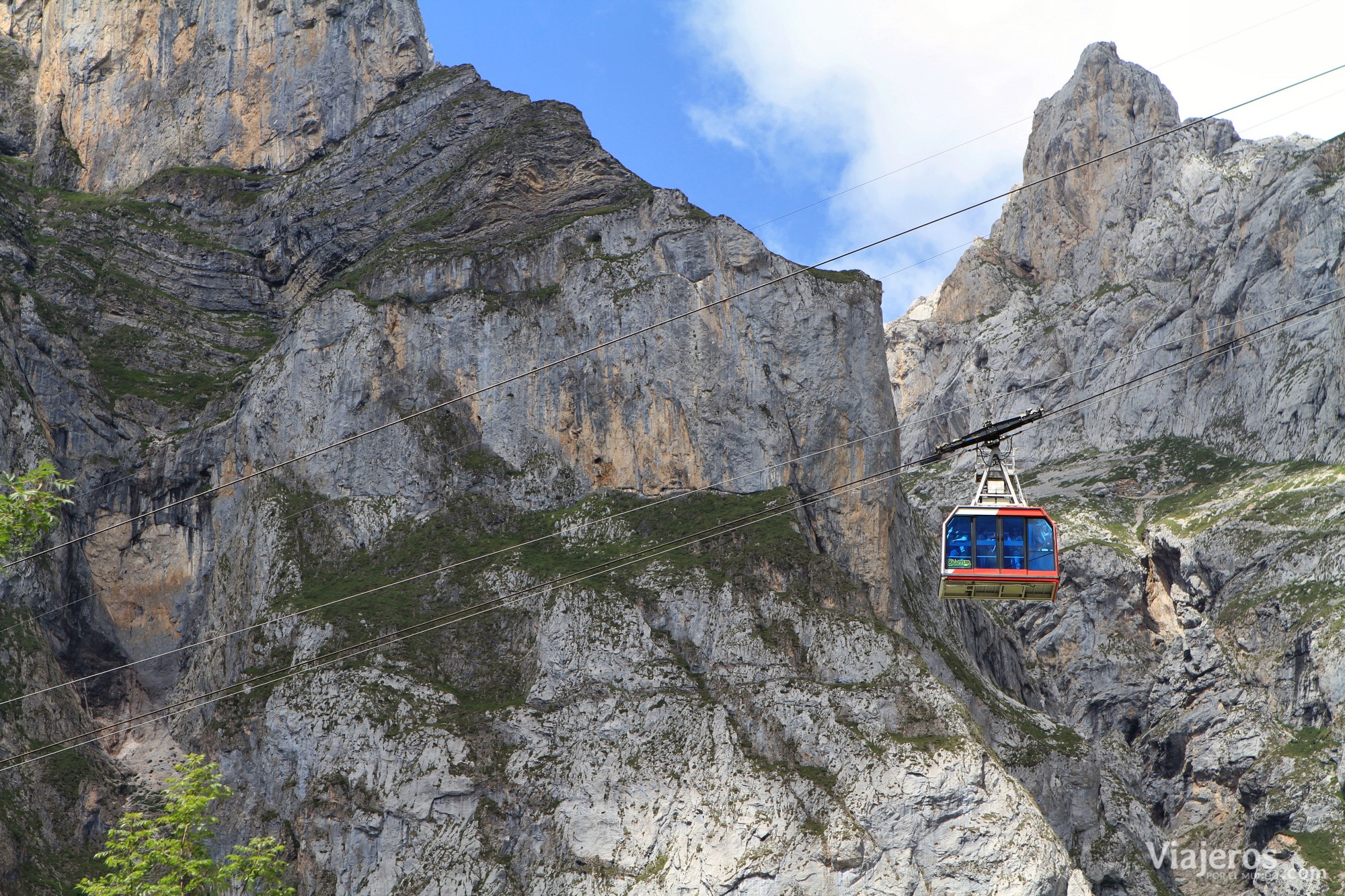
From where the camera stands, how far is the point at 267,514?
11894 cm

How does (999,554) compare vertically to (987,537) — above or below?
below

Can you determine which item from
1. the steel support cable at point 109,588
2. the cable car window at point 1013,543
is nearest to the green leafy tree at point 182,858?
the cable car window at point 1013,543

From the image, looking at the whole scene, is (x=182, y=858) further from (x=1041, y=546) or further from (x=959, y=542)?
(x=1041, y=546)

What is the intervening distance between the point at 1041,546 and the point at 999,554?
134cm

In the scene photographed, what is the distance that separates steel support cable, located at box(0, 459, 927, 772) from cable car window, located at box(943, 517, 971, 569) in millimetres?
59142

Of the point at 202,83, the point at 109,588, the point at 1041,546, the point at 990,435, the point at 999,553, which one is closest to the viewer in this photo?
the point at 990,435

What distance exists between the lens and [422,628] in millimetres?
108875

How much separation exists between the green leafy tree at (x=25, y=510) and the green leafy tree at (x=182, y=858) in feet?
33.2

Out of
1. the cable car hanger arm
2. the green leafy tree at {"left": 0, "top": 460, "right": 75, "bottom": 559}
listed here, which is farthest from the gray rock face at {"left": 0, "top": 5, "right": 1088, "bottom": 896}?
the green leafy tree at {"left": 0, "top": 460, "right": 75, "bottom": 559}

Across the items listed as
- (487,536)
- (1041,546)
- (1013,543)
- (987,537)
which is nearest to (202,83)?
(487,536)

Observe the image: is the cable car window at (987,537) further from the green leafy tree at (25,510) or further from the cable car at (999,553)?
the green leafy tree at (25,510)

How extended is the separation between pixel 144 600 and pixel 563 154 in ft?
187

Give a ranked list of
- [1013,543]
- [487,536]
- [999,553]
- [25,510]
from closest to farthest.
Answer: [25,510], [999,553], [1013,543], [487,536]

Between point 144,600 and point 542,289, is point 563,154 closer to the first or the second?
point 542,289
